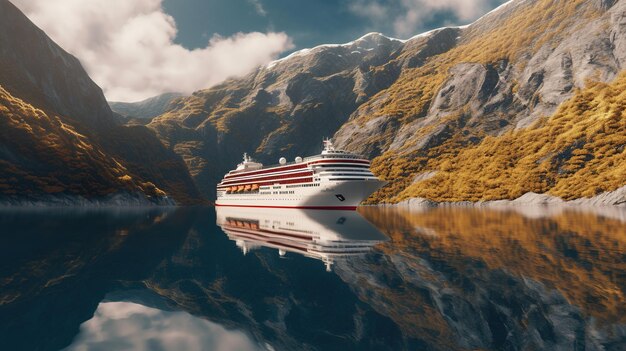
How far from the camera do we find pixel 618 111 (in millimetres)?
126500

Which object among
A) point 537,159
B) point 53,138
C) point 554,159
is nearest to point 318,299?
point 53,138

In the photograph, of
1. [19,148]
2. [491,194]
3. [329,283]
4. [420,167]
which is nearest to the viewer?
[329,283]

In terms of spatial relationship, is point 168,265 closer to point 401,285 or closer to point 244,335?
point 244,335

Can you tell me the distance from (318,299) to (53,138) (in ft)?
462

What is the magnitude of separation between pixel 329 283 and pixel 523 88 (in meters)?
218

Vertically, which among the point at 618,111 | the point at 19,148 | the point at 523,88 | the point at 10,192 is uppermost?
the point at 523,88

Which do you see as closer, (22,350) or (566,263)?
(22,350)

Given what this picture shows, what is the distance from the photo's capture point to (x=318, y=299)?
1470cm

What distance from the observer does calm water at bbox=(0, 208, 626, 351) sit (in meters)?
10.8

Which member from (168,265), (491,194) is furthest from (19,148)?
(491,194)

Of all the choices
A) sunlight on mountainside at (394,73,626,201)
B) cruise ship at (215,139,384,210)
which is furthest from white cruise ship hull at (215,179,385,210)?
sunlight on mountainside at (394,73,626,201)

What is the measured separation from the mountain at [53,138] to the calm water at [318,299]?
341 feet

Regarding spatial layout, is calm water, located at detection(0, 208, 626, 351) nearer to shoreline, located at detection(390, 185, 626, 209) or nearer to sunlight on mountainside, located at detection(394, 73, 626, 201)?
shoreline, located at detection(390, 185, 626, 209)

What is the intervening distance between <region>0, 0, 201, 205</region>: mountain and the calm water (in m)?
104
